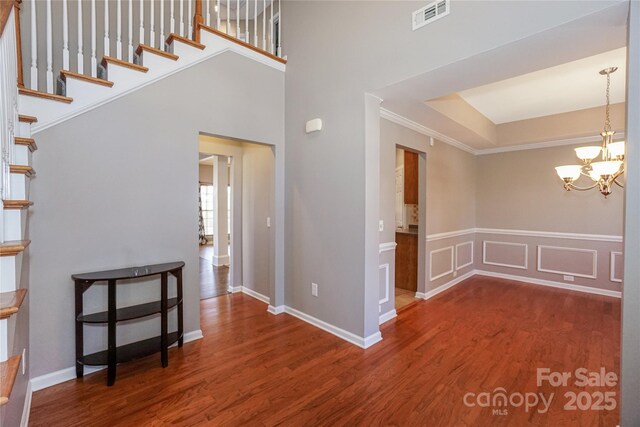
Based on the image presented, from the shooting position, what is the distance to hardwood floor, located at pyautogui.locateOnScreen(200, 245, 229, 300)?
430 centimetres

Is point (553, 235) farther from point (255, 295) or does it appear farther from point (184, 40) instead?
point (184, 40)

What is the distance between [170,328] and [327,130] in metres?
2.48

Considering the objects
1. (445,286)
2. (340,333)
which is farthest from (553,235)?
(340,333)

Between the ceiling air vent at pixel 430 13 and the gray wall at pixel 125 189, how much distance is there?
180 centimetres

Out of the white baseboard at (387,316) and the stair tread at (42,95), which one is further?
the white baseboard at (387,316)

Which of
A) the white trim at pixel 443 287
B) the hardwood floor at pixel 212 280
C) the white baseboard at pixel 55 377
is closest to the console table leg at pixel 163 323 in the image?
the white baseboard at pixel 55 377

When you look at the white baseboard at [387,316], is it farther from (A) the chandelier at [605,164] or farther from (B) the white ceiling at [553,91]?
(B) the white ceiling at [553,91]

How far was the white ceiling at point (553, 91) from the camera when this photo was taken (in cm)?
295

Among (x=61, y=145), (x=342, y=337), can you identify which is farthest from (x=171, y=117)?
(x=342, y=337)

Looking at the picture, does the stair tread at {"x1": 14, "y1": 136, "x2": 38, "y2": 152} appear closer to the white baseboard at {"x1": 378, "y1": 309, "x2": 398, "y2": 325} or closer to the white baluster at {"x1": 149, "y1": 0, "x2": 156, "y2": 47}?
the white baluster at {"x1": 149, "y1": 0, "x2": 156, "y2": 47}

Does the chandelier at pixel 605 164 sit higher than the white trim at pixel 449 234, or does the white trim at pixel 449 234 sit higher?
the chandelier at pixel 605 164

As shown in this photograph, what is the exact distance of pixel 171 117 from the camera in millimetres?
2633

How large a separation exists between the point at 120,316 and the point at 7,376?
3.96 ft

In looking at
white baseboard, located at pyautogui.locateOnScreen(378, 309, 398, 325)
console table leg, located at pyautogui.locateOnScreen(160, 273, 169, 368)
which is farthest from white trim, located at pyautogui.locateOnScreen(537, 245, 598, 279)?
console table leg, located at pyautogui.locateOnScreen(160, 273, 169, 368)
